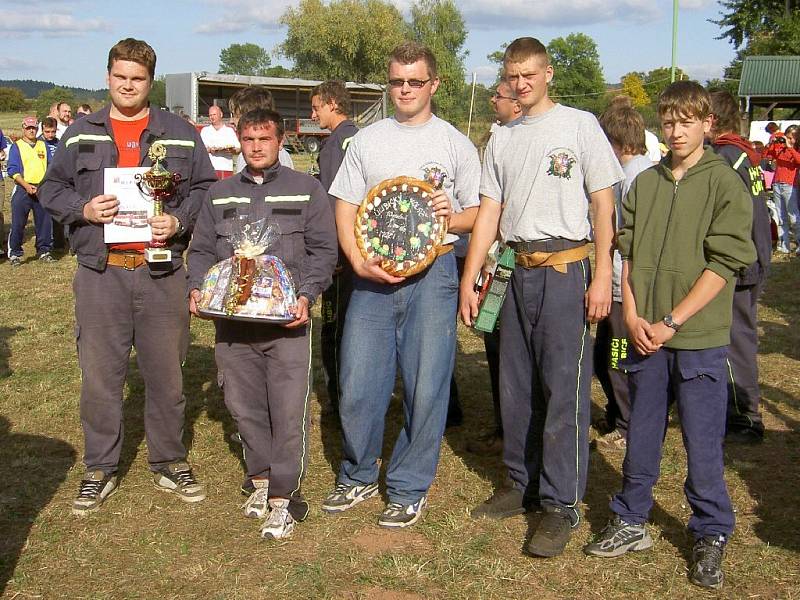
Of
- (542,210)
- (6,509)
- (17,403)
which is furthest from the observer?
(17,403)

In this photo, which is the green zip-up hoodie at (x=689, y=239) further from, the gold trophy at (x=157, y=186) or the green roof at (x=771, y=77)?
the green roof at (x=771, y=77)

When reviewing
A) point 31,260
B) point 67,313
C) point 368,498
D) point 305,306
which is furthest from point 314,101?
point 31,260

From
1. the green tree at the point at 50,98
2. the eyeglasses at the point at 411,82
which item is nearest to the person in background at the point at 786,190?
the eyeglasses at the point at 411,82

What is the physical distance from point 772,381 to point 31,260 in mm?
11373

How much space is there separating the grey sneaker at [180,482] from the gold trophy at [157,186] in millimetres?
1302

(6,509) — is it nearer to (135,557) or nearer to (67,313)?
(135,557)

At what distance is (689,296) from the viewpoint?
12.9 feet

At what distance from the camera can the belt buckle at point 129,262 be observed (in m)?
4.79

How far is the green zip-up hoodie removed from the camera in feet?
12.7

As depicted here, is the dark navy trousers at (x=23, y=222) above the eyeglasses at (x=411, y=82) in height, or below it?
below

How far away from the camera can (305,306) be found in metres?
4.40

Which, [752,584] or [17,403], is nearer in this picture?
[752,584]

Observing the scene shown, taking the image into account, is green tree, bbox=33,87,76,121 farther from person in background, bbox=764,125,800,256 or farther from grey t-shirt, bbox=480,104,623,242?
grey t-shirt, bbox=480,104,623,242

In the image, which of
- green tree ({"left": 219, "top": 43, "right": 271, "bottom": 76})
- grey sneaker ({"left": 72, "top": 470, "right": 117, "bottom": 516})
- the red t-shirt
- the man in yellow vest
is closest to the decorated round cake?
the red t-shirt
